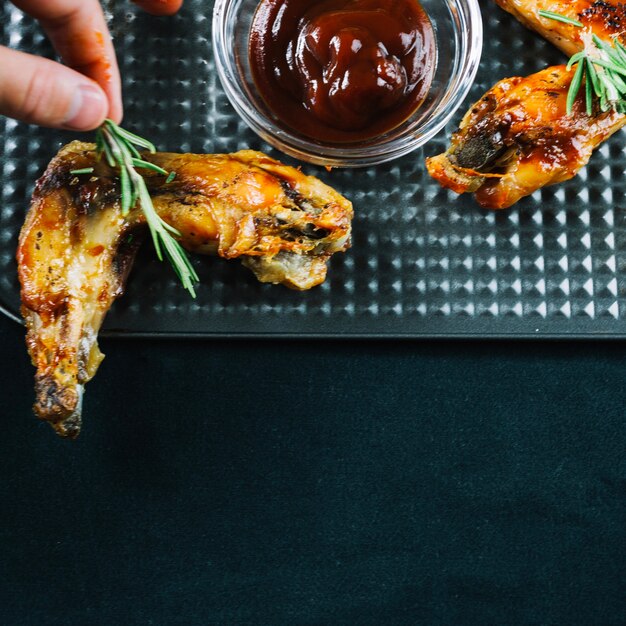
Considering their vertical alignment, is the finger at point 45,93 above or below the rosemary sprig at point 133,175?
above

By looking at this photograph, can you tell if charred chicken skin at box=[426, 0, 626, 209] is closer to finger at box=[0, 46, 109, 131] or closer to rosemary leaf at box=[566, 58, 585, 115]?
rosemary leaf at box=[566, 58, 585, 115]

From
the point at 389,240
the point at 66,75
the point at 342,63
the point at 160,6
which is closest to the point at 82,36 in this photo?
the point at 66,75

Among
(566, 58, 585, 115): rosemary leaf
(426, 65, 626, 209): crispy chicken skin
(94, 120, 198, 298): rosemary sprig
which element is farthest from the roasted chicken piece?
(566, 58, 585, 115): rosemary leaf

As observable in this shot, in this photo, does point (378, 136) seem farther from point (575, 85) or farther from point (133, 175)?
point (133, 175)

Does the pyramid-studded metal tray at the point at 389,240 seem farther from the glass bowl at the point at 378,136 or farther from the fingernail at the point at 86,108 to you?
the fingernail at the point at 86,108

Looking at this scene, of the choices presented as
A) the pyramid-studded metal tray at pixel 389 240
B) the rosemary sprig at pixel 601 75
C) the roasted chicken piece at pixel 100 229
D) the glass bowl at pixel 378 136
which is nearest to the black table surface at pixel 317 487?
the pyramid-studded metal tray at pixel 389 240

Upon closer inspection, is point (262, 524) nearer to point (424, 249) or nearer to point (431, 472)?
point (431, 472)

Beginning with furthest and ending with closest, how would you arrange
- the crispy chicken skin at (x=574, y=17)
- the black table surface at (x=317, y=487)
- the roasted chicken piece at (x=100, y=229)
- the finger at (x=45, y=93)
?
the black table surface at (x=317, y=487) < the crispy chicken skin at (x=574, y=17) < the roasted chicken piece at (x=100, y=229) < the finger at (x=45, y=93)

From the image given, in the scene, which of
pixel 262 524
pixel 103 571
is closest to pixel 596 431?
pixel 262 524
